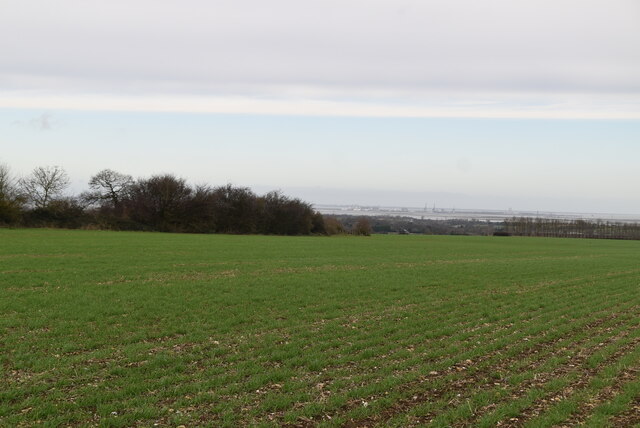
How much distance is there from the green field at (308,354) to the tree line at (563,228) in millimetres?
125532

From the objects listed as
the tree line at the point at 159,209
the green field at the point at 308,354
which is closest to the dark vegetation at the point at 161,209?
the tree line at the point at 159,209

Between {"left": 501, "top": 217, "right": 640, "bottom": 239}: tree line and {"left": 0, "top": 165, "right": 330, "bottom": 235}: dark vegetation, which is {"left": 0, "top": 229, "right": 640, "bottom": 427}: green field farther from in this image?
{"left": 501, "top": 217, "right": 640, "bottom": 239}: tree line

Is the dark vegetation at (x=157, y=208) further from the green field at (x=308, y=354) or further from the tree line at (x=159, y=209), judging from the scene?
the green field at (x=308, y=354)

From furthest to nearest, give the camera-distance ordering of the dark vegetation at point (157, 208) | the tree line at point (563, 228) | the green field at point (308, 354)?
the tree line at point (563, 228) → the dark vegetation at point (157, 208) → the green field at point (308, 354)

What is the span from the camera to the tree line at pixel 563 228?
13538cm

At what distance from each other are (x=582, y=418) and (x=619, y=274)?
27.1 meters

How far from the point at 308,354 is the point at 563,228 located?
148 m

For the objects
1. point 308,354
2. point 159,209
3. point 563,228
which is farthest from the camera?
point 563,228

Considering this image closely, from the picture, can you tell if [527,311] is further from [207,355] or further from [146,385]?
[146,385]

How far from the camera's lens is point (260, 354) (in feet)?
34.6

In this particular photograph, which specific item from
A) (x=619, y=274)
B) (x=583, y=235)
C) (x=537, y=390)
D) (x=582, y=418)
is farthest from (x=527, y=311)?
(x=583, y=235)

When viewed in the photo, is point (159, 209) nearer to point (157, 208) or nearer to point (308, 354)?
point (157, 208)

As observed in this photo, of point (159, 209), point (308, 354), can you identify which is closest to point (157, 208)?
point (159, 209)

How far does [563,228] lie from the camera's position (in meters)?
142
